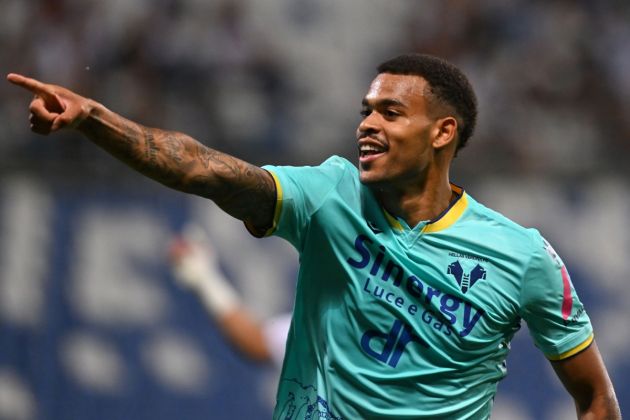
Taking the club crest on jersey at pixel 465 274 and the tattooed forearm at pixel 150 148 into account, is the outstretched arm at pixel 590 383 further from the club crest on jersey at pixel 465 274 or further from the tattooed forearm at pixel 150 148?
the tattooed forearm at pixel 150 148

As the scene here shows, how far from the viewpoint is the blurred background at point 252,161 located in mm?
7391

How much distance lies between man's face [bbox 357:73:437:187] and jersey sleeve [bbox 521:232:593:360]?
0.50 m

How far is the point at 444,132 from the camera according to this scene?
4008mm

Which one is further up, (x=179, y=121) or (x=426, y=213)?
(x=179, y=121)

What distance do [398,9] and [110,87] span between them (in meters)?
2.12

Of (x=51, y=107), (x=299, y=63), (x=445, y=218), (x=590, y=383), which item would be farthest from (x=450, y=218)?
(x=299, y=63)

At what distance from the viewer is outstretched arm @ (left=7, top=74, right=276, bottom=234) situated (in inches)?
119

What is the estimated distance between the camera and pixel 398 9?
812cm

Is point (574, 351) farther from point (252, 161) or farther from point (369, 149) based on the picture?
point (252, 161)

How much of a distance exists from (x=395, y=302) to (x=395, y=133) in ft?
1.85

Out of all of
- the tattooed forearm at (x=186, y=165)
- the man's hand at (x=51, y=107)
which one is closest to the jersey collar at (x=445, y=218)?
the tattooed forearm at (x=186, y=165)

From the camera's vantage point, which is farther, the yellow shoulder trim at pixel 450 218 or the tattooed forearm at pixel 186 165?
the yellow shoulder trim at pixel 450 218

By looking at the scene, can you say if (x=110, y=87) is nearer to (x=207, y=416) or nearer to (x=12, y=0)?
(x=12, y=0)

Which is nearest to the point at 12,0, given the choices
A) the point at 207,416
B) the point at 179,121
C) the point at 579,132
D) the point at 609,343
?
the point at 179,121
